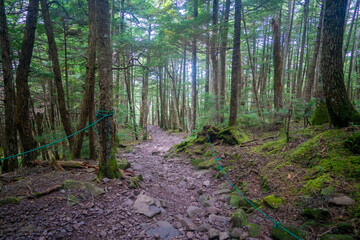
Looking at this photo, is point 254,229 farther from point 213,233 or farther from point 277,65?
point 277,65

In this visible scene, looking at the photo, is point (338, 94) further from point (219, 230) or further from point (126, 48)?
point (126, 48)

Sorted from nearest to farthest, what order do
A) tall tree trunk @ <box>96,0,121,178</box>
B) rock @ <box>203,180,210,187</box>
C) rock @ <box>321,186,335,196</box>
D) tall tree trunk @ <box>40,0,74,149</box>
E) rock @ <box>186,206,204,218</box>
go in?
rock @ <box>321,186,335,196</box> < rock @ <box>186,206,204,218</box> < tall tree trunk @ <box>96,0,121,178</box> < rock @ <box>203,180,210,187</box> < tall tree trunk @ <box>40,0,74,149</box>

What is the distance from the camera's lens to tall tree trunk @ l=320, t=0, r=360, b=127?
4043 millimetres

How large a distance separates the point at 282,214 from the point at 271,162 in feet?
Result: 5.53

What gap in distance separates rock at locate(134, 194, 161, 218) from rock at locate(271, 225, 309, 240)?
1968 millimetres

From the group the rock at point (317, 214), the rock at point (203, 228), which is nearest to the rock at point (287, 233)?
the rock at point (317, 214)

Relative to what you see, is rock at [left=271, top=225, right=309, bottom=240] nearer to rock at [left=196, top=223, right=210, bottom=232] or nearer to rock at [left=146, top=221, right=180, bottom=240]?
rock at [left=196, top=223, right=210, bottom=232]


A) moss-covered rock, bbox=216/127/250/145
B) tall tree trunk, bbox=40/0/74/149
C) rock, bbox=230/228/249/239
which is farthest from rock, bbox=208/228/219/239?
tall tree trunk, bbox=40/0/74/149

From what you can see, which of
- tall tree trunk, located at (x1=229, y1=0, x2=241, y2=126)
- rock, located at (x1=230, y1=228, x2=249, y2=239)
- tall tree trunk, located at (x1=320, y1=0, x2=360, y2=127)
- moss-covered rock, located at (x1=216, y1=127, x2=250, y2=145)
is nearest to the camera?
rock, located at (x1=230, y1=228, x2=249, y2=239)

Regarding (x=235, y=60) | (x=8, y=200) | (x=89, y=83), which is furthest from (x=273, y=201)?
(x=89, y=83)

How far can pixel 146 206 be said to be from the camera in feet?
10.9

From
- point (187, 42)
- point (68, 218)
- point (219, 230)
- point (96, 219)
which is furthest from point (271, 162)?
point (187, 42)

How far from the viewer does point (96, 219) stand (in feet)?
9.18

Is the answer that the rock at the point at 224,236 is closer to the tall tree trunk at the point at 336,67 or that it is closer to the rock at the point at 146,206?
the rock at the point at 146,206
